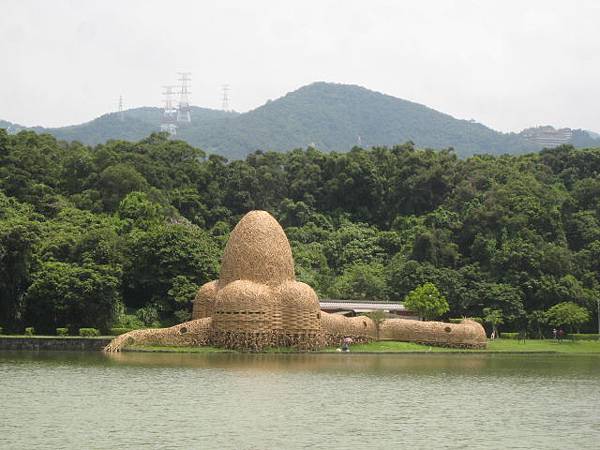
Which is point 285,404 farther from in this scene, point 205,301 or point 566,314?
point 566,314

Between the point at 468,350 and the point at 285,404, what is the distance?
2408cm

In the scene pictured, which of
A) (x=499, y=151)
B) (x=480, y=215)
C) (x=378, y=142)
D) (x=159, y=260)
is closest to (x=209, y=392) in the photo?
(x=159, y=260)

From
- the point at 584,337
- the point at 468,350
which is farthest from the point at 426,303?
the point at 584,337

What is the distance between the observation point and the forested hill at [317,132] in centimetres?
16950

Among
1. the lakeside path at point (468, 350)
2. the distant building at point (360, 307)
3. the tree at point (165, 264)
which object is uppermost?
the tree at point (165, 264)

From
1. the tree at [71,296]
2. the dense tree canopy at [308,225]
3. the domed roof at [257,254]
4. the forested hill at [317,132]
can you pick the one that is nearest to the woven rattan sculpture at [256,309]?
the domed roof at [257,254]

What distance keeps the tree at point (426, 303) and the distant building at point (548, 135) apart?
131 m

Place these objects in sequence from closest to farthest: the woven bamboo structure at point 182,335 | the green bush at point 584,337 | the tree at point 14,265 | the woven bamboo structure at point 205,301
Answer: the woven bamboo structure at point 182,335 → the tree at point 14,265 → the woven bamboo structure at point 205,301 → the green bush at point 584,337

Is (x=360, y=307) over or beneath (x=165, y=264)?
beneath

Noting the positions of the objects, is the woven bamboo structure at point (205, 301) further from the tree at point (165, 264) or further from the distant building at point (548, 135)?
the distant building at point (548, 135)

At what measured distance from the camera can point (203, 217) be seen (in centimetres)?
7844

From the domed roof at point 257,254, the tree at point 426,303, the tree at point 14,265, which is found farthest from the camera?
the tree at point 426,303

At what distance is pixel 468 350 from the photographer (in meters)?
49.8

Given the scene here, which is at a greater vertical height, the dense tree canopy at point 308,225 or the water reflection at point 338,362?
the dense tree canopy at point 308,225
